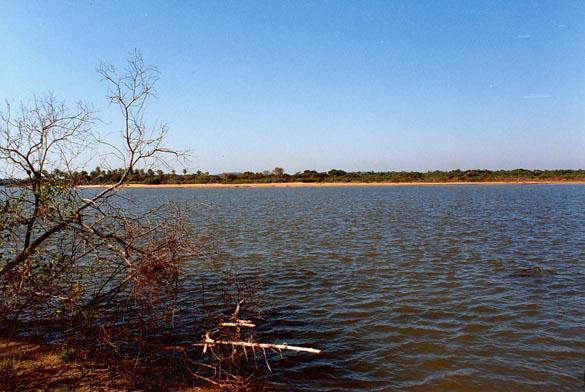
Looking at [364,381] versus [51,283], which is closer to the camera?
[364,381]

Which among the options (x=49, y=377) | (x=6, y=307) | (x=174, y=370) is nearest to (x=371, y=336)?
(x=174, y=370)

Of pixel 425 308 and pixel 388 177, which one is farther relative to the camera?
pixel 388 177


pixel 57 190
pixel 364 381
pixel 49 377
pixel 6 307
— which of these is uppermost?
pixel 57 190

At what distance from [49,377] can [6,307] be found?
2571 millimetres

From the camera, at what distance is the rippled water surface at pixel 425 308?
338 inches

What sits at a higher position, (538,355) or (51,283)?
(51,283)

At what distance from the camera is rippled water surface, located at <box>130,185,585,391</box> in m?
8.59

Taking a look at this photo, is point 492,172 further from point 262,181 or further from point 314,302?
point 314,302

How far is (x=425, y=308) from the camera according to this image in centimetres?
1229

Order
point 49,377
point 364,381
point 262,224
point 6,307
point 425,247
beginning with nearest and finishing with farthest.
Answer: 1. point 49,377
2. point 364,381
3. point 6,307
4. point 425,247
5. point 262,224

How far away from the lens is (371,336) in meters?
10.4

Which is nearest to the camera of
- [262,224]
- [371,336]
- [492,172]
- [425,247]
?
[371,336]

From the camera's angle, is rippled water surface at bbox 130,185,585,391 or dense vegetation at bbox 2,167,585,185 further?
dense vegetation at bbox 2,167,585,185

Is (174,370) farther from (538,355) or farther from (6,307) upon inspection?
(538,355)
